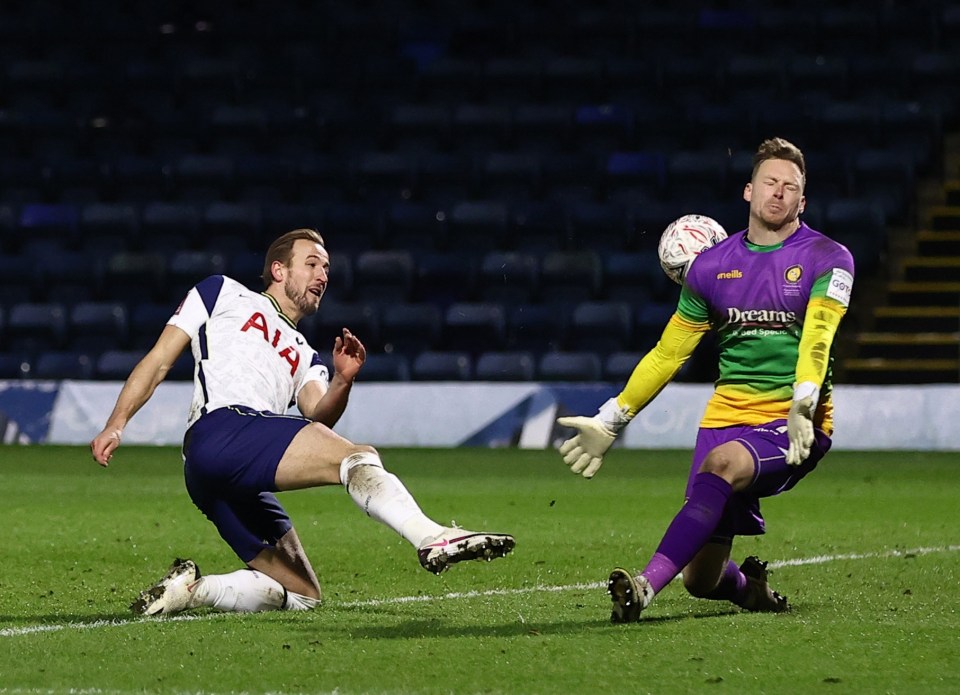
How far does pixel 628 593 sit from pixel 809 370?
0.99 meters

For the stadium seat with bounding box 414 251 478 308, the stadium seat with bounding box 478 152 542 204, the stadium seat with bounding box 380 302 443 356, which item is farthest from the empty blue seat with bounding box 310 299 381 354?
the stadium seat with bounding box 478 152 542 204

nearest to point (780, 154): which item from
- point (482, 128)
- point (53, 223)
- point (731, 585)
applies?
point (731, 585)

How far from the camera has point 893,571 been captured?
746 centimetres

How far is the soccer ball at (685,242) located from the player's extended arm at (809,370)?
77cm

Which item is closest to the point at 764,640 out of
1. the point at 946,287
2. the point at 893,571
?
the point at 893,571

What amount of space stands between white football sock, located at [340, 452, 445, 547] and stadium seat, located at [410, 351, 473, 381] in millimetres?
12407

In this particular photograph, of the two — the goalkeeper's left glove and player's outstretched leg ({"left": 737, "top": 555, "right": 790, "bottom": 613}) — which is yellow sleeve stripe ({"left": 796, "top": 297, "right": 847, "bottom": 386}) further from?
player's outstretched leg ({"left": 737, "top": 555, "right": 790, "bottom": 613})

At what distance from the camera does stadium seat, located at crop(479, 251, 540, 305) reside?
62.5 feet

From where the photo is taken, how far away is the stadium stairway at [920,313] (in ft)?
58.9

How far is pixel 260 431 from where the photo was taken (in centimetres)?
575

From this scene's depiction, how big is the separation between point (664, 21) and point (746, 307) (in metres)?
16.4

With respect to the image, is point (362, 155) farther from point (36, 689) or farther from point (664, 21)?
point (36, 689)

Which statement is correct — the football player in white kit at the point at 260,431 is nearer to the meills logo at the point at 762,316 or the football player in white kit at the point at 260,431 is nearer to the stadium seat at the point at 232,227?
the meills logo at the point at 762,316

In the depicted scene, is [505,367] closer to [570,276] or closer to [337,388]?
[570,276]
